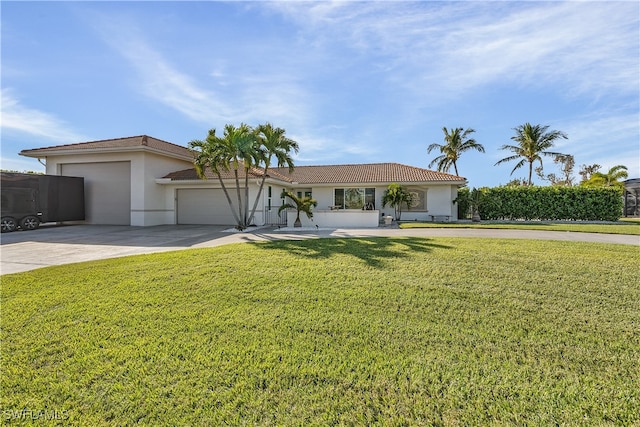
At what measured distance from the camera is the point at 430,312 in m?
4.30

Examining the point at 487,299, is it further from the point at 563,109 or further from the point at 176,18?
the point at 563,109

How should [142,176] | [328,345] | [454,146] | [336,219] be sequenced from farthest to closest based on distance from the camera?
[454,146] < [142,176] < [336,219] < [328,345]

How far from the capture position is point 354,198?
902 inches

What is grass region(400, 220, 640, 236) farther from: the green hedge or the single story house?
the green hedge

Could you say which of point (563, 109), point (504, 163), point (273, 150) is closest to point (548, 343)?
point (273, 150)

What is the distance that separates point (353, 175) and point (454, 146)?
1411cm

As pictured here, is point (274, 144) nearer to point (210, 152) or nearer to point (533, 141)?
point (210, 152)

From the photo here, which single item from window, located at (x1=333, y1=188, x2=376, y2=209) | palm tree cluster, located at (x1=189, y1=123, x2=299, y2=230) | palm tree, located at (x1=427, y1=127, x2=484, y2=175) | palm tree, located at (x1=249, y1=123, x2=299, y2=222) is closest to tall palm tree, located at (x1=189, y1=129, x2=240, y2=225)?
palm tree cluster, located at (x1=189, y1=123, x2=299, y2=230)

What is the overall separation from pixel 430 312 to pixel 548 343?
4.40 feet

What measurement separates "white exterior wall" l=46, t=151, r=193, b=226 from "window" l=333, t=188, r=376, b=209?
11.7 meters

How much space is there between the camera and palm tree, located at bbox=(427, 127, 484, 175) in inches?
1220

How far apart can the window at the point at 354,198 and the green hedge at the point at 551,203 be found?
8029 mm

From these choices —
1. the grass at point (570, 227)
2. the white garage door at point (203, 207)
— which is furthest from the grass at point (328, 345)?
the white garage door at point (203, 207)

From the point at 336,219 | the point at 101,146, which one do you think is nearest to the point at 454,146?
the point at 336,219
